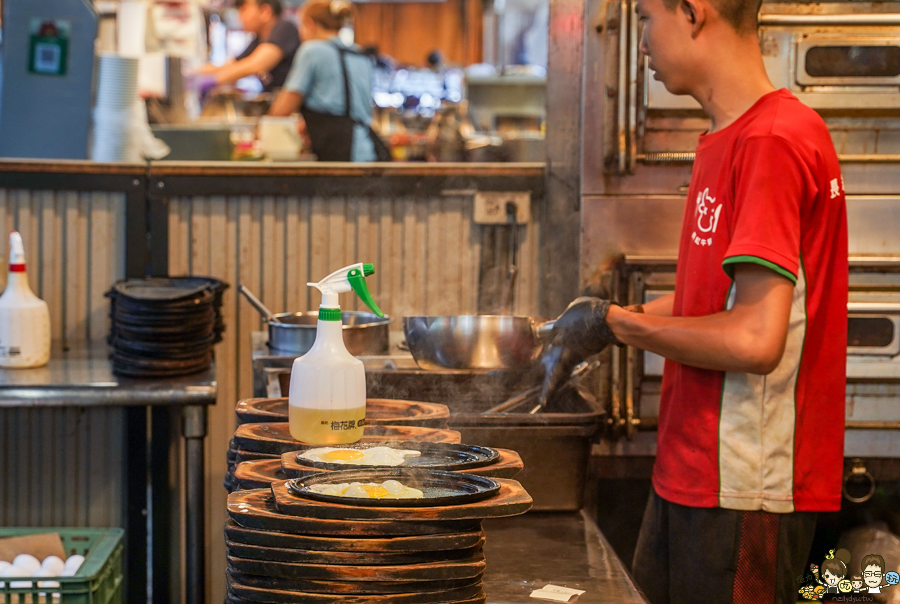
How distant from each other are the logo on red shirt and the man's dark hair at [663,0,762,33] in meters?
0.32

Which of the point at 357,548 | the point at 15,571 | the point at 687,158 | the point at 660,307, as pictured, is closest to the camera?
the point at 357,548

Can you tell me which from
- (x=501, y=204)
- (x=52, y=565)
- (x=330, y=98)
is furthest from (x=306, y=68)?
(x=52, y=565)

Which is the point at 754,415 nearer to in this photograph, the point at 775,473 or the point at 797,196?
the point at 775,473

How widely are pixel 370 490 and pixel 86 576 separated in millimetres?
1306

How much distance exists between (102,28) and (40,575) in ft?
8.78

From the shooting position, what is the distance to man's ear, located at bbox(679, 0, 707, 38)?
1.69 meters

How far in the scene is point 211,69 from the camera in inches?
230

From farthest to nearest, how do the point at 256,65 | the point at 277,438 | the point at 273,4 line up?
the point at 273,4 < the point at 256,65 < the point at 277,438

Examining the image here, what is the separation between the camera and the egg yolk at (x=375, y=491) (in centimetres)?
111

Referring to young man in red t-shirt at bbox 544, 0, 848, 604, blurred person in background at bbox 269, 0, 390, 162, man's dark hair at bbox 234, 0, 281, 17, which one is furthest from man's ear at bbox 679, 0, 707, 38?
man's dark hair at bbox 234, 0, 281, 17

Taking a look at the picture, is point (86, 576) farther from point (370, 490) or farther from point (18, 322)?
point (370, 490)

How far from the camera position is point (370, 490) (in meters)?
1.13

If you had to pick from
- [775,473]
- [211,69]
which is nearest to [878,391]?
[775,473]

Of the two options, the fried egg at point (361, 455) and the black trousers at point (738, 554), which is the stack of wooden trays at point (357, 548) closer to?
the fried egg at point (361, 455)
